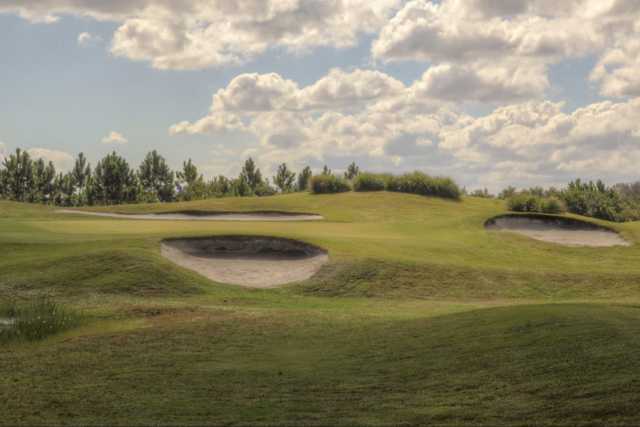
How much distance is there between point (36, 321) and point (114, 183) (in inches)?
3338

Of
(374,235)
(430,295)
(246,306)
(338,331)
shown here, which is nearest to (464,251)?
(374,235)

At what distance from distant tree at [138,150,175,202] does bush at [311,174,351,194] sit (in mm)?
45768

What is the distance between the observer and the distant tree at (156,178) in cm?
10675

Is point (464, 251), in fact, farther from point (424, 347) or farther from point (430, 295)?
point (424, 347)

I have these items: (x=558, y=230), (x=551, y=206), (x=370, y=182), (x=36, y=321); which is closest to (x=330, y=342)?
(x=36, y=321)

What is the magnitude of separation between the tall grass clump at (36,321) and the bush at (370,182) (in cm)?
4853

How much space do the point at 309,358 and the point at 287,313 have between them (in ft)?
20.3

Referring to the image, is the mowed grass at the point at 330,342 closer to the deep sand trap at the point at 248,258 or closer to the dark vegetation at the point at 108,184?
the deep sand trap at the point at 248,258

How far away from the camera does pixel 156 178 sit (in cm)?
10750

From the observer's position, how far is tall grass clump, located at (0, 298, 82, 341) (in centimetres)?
1758

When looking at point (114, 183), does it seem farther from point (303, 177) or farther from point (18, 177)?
point (303, 177)

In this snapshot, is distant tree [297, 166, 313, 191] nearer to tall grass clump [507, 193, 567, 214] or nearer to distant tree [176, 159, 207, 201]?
distant tree [176, 159, 207, 201]

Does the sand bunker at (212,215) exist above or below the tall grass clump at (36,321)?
above

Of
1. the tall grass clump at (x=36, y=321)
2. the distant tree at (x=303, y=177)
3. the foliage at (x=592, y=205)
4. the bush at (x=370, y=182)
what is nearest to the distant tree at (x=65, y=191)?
the distant tree at (x=303, y=177)
